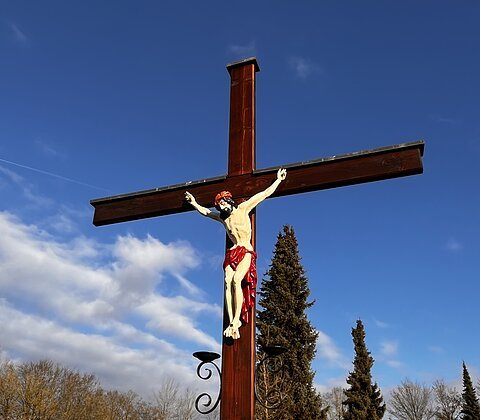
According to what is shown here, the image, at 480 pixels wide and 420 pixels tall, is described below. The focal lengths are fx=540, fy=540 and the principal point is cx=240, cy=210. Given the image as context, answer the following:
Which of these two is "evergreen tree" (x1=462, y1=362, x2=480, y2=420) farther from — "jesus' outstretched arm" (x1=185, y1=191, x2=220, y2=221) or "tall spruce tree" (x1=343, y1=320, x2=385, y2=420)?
"jesus' outstretched arm" (x1=185, y1=191, x2=220, y2=221)

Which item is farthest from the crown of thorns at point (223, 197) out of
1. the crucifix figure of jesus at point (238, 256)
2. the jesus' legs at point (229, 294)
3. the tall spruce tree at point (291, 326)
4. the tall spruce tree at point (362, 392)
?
the tall spruce tree at point (362, 392)

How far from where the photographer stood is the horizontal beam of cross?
4.82 metres

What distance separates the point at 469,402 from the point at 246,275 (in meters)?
32.8

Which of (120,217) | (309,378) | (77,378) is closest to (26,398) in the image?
(77,378)

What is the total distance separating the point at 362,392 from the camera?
2777 centimetres

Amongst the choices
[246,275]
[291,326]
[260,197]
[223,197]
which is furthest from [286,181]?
[291,326]

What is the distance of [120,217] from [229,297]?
178 centimetres

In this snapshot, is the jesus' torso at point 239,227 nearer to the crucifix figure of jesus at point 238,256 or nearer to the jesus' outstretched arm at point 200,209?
the crucifix figure of jesus at point 238,256

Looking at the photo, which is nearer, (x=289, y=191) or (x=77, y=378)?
(x=289, y=191)

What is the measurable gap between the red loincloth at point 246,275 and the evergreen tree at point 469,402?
3258cm

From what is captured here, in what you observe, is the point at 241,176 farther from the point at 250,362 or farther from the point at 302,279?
the point at 302,279

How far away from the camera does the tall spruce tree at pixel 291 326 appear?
66.1 ft

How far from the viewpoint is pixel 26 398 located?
90.2 feet

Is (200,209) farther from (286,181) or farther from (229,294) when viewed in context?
(229,294)
